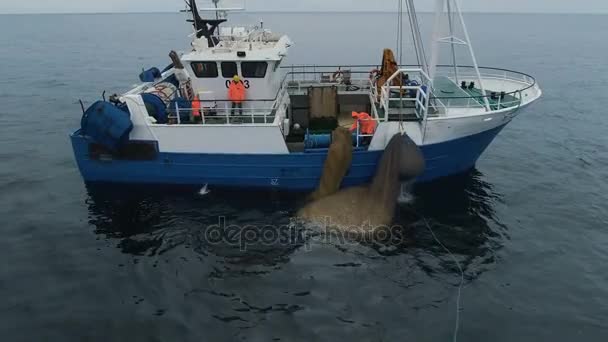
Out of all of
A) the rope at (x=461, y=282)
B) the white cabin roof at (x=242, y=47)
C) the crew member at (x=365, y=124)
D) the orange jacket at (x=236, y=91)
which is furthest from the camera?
the orange jacket at (x=236, y=91)

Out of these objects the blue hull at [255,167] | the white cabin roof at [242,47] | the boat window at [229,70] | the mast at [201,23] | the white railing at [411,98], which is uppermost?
the mast at [201,23]

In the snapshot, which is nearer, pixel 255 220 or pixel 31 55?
pixel 255 220

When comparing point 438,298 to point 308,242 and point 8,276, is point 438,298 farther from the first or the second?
point 8,276

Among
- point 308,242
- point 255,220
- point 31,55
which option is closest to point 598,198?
point 308,242

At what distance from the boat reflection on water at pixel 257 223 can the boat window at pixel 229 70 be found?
4.04 metres

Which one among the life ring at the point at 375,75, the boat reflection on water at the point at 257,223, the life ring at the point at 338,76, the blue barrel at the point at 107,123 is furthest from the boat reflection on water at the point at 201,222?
the life ring at the point at 338,76

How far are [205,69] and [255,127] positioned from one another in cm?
297

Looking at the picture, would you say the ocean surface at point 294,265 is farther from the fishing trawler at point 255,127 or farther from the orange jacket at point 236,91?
the orange jacket at point 236,91

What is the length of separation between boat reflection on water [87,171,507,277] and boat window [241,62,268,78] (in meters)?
4.06

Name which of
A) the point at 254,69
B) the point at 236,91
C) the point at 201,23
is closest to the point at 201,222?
the point at 236,91

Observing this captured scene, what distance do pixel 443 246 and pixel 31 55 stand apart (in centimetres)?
6486

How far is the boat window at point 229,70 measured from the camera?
561 inches

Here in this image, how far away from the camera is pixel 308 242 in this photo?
12070 mm

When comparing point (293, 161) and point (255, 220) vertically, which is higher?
point (293, 161)
